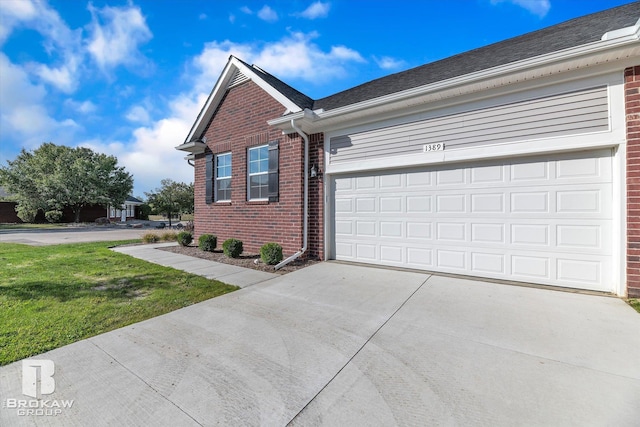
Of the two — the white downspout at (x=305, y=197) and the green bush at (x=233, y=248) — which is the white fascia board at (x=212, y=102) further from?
the green bush at (x=233, y=248)

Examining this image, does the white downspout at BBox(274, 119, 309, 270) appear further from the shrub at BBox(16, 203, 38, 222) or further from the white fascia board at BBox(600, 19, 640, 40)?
the shrub at BBox(16, 203, 38, 222)

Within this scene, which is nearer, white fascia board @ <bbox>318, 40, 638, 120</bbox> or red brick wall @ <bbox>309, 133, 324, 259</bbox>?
white fascia board @ <bbox>318, 40, 638, 120</bbox>

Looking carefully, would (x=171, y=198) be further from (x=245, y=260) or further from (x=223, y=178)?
(x=245, y=260)

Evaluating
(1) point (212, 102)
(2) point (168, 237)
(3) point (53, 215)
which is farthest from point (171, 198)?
(1) point (212, 102)

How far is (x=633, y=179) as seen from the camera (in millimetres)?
3748

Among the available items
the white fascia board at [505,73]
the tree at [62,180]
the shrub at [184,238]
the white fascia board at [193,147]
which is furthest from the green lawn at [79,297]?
the tree at [62,180]

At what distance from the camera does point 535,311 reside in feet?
11.3

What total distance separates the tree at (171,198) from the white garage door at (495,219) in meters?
20.5

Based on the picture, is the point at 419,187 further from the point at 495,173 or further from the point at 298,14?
the point at 298,14

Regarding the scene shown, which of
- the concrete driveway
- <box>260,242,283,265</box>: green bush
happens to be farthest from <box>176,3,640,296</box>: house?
the concrete driveway

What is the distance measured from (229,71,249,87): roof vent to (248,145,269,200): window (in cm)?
218

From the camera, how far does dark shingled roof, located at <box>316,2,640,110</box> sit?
14.3ft

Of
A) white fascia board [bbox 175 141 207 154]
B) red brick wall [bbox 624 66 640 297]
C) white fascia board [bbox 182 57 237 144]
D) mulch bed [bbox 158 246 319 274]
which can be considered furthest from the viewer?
white fascia board [bbox 175 141 207 154]

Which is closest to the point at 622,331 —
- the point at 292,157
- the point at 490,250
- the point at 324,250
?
the point at 490,250
